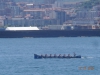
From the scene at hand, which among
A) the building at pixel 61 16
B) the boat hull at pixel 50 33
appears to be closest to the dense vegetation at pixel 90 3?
the building at pixel 61 16

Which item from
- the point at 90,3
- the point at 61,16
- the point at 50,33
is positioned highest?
the point at 50,33

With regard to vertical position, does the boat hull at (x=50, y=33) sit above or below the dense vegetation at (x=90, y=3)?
above

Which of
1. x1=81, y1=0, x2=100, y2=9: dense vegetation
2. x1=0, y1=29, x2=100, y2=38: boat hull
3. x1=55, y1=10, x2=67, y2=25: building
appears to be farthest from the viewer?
x1=81, y1=0, x2=100, y2=9: dense vegetation

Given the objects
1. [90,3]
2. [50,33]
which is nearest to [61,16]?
[90,3]

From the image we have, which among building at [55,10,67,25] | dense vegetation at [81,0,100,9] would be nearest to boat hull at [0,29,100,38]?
building at [55,10,67,25]

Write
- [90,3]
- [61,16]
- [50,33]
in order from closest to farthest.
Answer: [50,33]
[61,16]
[90,3]

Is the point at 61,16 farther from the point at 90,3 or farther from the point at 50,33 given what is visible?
the point at 50,33

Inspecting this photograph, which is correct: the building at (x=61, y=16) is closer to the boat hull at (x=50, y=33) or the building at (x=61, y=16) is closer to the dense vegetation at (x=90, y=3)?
the dense vegetation at (x=90, y=3)

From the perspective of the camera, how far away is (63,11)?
495 feet

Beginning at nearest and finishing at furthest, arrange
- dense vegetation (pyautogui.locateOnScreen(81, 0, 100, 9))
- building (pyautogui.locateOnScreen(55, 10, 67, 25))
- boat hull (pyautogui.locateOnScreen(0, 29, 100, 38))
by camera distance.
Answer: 1. boat hull (pyautogui.locateOnScreen(0, 29, 100, 38))
2. building (pyautogui.locateOnScreen(55, 10, 67, 25))
3. dense vegetation (pyautogui.locateOnScreen(81, 0, 100, 9))

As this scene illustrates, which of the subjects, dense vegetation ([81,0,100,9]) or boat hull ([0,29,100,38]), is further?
dense vegetation ([81,0,100,9])

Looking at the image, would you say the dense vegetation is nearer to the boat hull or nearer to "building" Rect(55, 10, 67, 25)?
"building" Rect(55, 10, 67, 25)

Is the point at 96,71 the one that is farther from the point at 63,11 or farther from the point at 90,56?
the point at 63,11

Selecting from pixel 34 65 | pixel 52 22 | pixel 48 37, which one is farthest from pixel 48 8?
pixel 34 65
